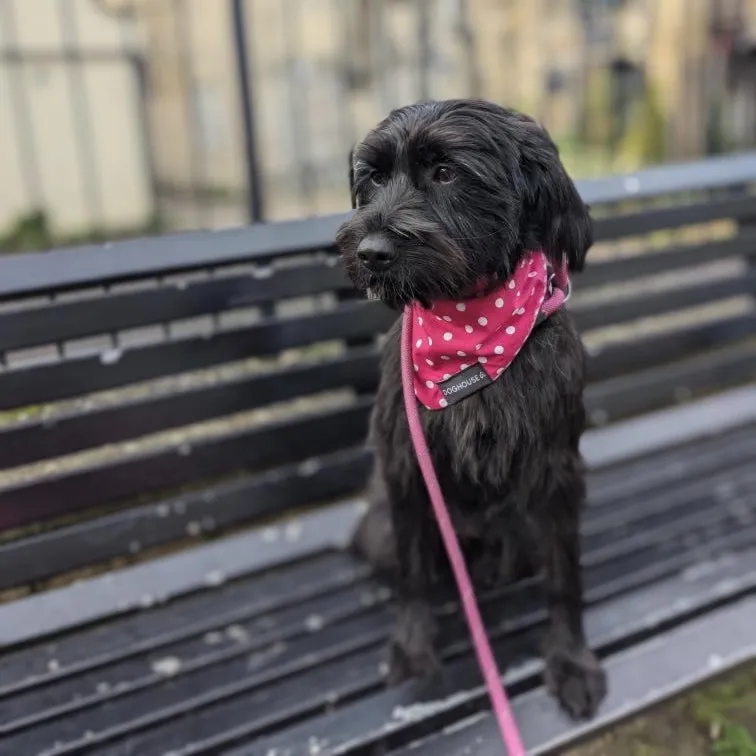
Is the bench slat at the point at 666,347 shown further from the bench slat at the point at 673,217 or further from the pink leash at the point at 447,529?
the pink leash at the point at 447,529

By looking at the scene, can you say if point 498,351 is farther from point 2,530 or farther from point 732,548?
point 2,530

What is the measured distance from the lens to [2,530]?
7.36ft

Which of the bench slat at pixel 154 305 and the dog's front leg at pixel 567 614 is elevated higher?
the bench slat at pixel 154 305

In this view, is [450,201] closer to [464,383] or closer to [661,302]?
[464,383]

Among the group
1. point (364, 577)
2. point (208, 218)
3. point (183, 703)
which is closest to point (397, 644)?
point (364, 577)

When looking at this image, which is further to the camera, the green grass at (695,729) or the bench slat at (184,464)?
the bench slat at (184,464)

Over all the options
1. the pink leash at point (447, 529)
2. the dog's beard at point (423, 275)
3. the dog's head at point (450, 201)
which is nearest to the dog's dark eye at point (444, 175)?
the dog's head at point (450, 201)

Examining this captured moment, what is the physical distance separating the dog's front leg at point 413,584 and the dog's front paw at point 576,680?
304 mm

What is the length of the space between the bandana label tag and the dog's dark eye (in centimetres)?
40

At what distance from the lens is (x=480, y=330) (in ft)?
5.65

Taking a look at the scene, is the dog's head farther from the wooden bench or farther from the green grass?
the green grass

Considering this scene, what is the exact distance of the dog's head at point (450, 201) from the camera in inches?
62.9

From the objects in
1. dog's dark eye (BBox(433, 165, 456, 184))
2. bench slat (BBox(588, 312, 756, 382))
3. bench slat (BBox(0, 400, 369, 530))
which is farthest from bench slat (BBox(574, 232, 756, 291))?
dog's dark eye (BBox(433, 165, 456, 184))

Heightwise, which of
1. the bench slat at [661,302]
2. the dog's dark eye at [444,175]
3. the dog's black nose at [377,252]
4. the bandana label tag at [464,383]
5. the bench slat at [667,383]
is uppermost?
the dog's dark eye at [444,175]
